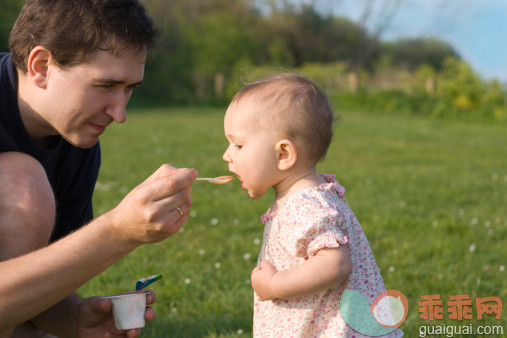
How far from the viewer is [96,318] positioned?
229 cm

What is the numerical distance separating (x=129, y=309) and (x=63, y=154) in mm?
866

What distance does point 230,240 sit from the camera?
160 inches

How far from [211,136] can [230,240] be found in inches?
285

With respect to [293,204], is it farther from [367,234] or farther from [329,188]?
[367,234]

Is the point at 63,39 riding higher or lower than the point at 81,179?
higher

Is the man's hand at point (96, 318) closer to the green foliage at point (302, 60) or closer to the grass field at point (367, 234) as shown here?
the grass field at point (367, 234)

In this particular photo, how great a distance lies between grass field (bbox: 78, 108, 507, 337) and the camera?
9.90 feet

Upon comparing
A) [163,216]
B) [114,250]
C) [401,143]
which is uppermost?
[163,216]

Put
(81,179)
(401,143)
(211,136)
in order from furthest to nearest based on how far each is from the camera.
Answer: (211,136) → (401,143) → (81,179)

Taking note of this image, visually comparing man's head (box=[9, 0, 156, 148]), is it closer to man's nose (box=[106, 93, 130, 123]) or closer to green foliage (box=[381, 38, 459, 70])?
man's nose (box=[106, 93, 130, 123])

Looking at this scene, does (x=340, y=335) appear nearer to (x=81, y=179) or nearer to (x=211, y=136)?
(x=81, y=179)

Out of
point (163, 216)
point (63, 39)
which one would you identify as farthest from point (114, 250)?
point (63, 39)

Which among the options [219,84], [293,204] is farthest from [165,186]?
[219,84]

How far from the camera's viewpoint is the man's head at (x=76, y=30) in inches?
89.9
